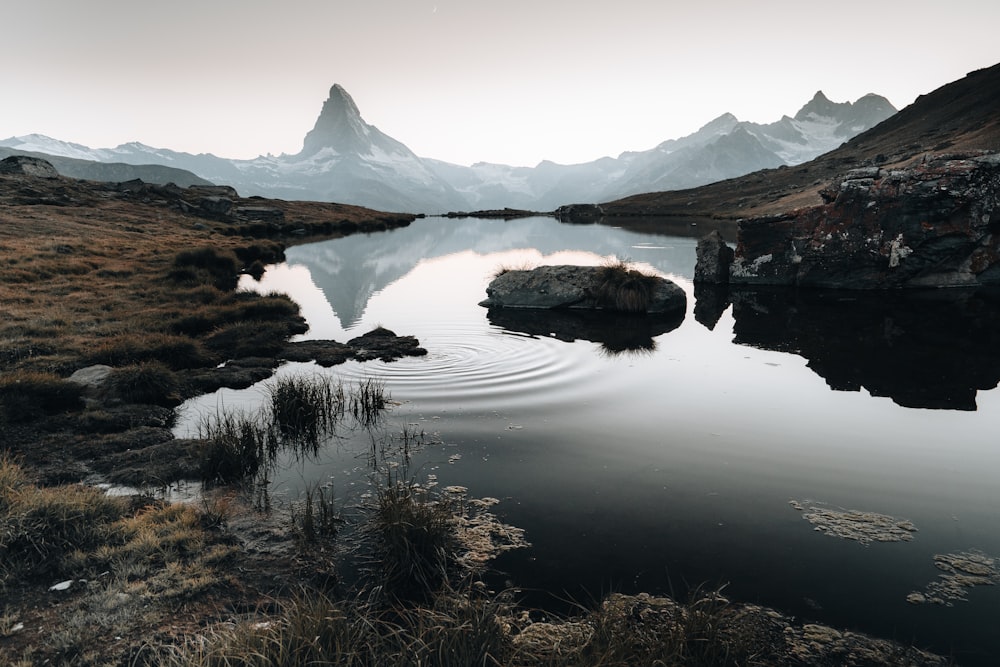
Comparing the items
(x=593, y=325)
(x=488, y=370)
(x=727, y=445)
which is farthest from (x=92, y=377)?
(x=593, y=325)

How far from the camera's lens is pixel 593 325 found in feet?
79.7

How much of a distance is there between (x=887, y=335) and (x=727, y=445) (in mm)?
13696

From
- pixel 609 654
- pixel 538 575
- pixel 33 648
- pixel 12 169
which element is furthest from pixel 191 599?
pixel 12 169

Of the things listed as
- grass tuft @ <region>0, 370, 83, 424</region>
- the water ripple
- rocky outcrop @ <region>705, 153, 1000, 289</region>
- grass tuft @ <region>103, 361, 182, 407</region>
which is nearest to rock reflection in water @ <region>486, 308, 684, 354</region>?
the water ripple

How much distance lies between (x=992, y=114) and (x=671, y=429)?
16059 cm

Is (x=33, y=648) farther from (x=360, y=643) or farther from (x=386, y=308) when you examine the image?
(x=386, y=308)

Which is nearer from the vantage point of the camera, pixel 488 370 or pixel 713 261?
pixel 488 370

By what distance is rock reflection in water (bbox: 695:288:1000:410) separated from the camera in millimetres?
15195

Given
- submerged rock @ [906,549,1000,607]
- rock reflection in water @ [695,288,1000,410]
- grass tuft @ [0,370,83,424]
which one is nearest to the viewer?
submerged rock @ [906,549,1000,607]

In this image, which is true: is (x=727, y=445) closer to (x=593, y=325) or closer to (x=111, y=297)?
(x=593, y=325)

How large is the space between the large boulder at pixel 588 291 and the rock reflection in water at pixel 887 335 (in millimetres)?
2216

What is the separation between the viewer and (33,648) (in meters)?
5.75

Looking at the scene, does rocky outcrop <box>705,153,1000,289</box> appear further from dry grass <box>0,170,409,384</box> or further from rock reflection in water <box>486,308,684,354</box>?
dry grass <box>0,170,409,384</box>

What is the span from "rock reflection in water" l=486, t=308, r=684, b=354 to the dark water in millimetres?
→ 196
